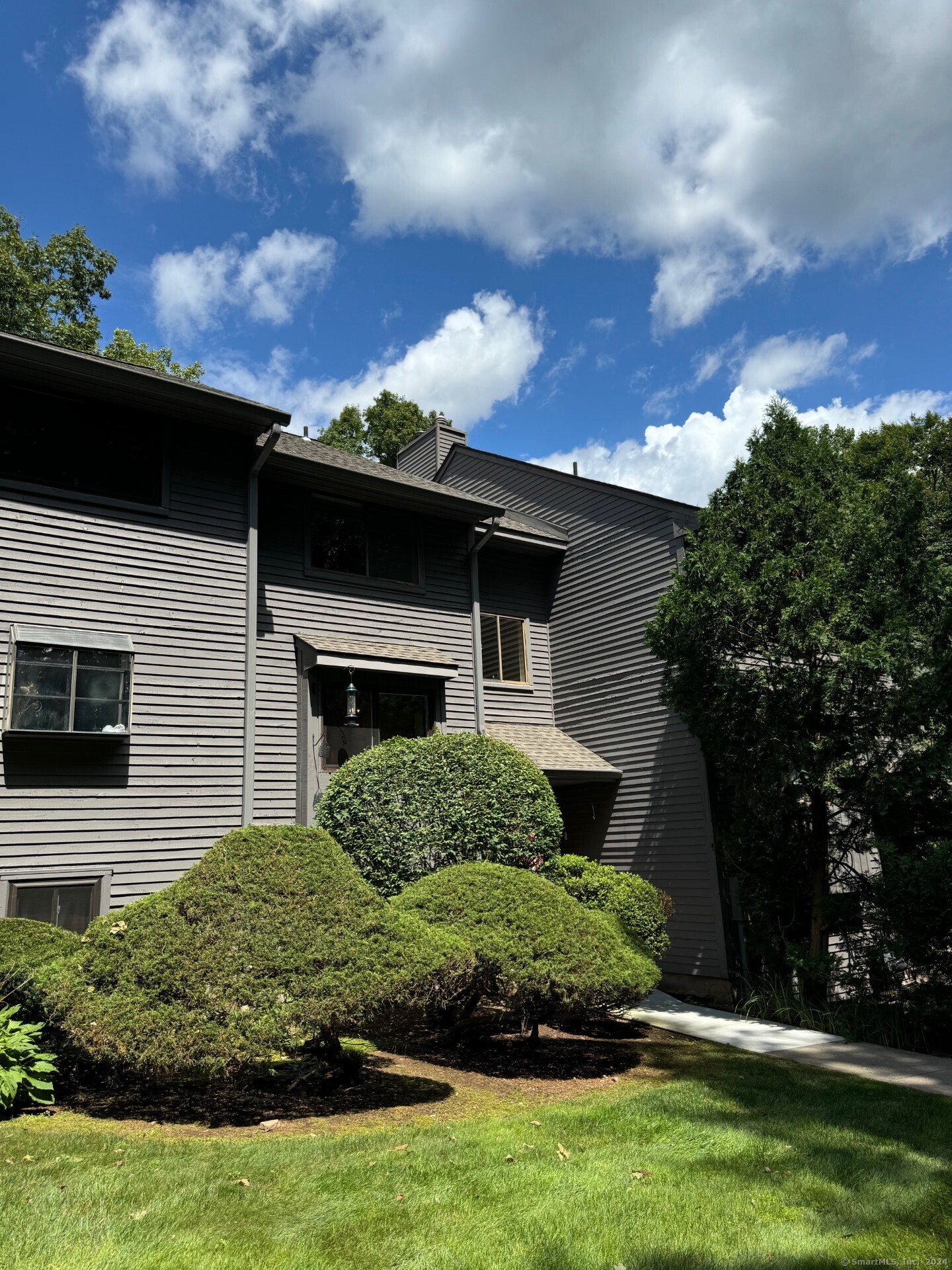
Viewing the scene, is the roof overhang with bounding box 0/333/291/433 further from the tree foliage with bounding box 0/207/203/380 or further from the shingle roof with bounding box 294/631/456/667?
the tree foliage with bounding box 0/207/203/380

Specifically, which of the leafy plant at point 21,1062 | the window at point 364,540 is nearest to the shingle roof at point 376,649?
the window at point 364,540

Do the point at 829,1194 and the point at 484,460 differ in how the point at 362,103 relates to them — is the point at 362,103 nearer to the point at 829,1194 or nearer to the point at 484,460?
the point at 484,460

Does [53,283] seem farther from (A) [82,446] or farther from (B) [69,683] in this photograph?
(B) [69,683]

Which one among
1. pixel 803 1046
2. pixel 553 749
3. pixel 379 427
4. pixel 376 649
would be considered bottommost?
pixel 803 1046

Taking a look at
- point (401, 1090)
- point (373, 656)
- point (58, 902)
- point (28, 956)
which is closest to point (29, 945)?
→ point (28, 956)

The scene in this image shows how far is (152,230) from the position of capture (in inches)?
508

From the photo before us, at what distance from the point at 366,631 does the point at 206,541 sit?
9.23 feet

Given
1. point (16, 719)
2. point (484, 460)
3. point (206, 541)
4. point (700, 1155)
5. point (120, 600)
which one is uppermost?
point (484, 460)

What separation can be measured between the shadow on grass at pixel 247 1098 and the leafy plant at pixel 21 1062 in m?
0.35

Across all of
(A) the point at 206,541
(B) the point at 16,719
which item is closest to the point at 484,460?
(A) the point at 206,541

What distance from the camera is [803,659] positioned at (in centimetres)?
970

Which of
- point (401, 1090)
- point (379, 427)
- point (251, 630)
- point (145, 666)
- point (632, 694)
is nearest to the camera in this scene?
point (401, 1090)

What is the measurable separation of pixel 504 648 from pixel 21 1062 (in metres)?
10.2

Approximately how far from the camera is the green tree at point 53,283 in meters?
20.6
